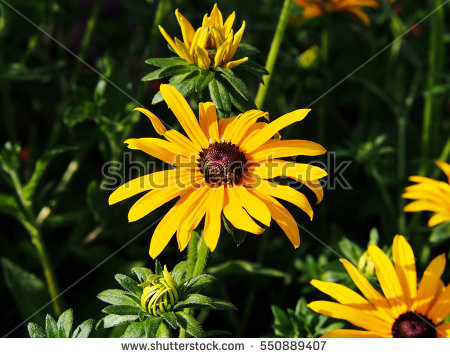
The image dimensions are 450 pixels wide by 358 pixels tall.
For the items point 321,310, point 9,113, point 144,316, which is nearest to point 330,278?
point 321,310

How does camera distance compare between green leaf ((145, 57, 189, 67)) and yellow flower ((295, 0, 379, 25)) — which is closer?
green leaf ((145, 57, 189, 67))

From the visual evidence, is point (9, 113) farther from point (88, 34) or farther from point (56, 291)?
point (56, 291)

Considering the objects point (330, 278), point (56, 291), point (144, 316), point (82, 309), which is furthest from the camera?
point (82, 309)

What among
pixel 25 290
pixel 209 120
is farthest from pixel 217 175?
pixel 25 290

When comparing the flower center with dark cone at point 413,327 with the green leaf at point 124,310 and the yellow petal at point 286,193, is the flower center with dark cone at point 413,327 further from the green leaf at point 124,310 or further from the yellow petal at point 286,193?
the green leaf at point 124,310

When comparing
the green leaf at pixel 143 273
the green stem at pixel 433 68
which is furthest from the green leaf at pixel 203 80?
the green stem at pixel 433 68

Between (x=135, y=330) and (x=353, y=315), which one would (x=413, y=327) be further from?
(x=135, y=330)

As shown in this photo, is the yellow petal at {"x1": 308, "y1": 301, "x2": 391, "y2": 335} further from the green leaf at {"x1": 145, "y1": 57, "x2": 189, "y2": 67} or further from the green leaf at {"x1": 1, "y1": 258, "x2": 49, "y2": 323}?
the green leaf at {"x1": 1, "y1": 258, "x2": 49, "y2": 323}

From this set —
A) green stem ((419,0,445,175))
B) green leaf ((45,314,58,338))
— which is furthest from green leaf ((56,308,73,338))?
green stem ((419,0,445,175))
